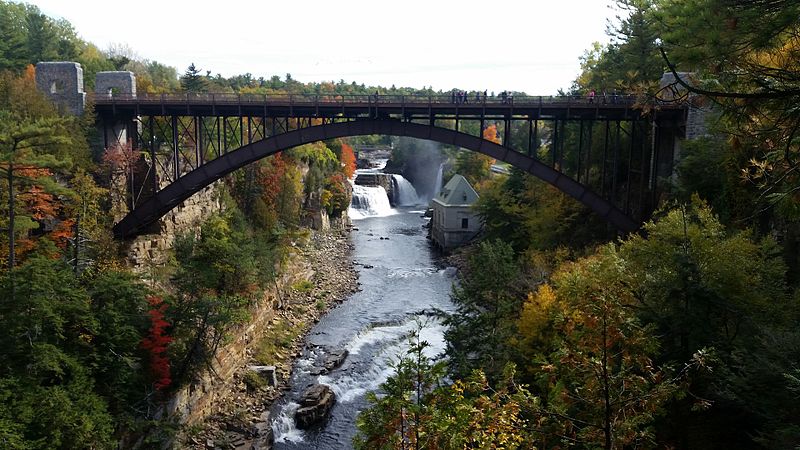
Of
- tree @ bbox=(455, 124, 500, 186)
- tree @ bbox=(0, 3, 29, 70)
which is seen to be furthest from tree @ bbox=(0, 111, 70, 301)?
tree @ bbox=(455, 124, 500, 186)

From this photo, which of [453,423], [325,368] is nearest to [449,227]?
[325,368]

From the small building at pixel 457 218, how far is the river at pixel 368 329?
79.5 inches

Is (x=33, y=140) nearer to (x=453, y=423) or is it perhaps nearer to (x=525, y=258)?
(x=453, y=423)

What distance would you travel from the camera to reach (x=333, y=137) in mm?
27391

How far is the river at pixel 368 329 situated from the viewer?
2116cm

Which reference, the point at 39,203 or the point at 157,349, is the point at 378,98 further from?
the point at 157,349

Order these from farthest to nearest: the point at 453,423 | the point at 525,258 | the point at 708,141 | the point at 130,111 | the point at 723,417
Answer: the point at 525,258 < the point at 130,111 < the point at 708,141 < the point at 723,417 < the point at 453,423

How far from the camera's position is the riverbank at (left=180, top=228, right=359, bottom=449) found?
20.3 meters

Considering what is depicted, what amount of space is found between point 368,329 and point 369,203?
38.0 m

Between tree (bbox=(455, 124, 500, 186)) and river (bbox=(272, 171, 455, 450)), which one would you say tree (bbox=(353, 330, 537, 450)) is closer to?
river (bbox=(272, 171, 455, 450))

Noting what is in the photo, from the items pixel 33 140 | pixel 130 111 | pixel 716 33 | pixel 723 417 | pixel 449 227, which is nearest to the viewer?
pixel 716 33

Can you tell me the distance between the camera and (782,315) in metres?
13.0

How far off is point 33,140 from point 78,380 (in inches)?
315

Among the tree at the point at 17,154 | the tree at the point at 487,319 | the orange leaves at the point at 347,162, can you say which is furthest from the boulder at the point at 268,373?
the orange leaves at the point at 347,162
